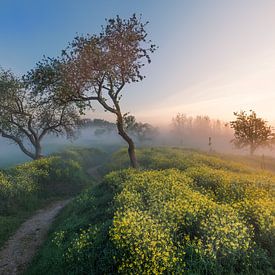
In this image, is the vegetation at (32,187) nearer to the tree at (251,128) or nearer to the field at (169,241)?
the field at (169,241)

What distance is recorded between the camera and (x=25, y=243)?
677 inches

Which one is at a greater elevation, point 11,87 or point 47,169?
point 11,87

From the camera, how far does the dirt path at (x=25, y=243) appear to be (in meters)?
14.6

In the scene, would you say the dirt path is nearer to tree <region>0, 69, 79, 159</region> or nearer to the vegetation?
the vegetation

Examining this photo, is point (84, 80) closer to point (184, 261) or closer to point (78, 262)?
point (78, 262)

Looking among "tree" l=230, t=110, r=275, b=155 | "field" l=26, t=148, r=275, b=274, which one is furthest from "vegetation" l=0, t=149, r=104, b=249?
"tree" l=230, t=110, r=275, b=155

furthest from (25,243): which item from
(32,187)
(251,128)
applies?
(251,128)

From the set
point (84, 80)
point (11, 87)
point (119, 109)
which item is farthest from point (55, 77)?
point (11, 87)

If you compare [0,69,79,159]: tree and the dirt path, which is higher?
[0,69,79,159]: tree

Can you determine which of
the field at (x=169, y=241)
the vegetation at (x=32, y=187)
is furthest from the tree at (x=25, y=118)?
the field at (x=169, y=241)

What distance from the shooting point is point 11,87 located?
3991 centimetres

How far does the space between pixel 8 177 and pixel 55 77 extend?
10756mm

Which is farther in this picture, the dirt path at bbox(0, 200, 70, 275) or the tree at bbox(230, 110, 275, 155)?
the tree at bbox(230, 110, 275, 155)

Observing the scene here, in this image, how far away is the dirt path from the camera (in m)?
14.6
